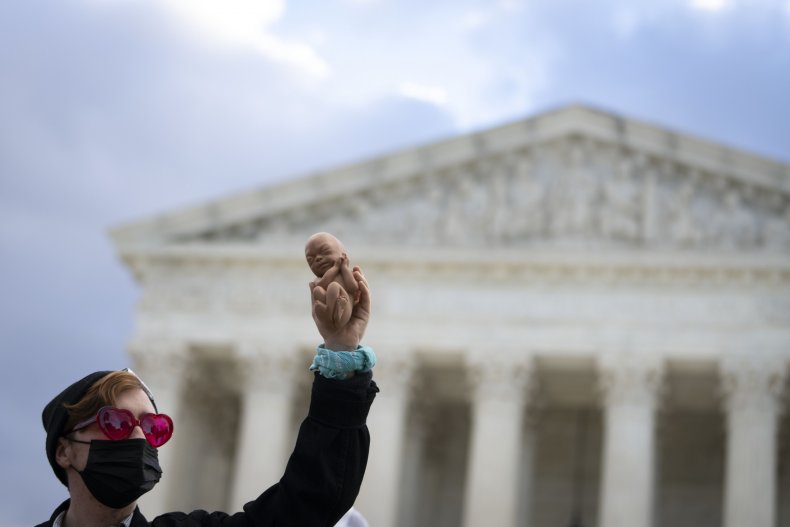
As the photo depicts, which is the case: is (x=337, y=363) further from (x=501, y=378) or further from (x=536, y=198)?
Result: (x=536, y=198)

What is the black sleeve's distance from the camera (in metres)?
4.35

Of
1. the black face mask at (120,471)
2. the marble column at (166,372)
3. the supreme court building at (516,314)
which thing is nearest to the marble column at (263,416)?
the supreme court building at (516,314)

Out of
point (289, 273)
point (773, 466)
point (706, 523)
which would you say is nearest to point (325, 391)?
point (773, 466)

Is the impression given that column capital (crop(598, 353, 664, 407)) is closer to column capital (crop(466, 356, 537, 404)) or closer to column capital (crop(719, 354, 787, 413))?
column capital (crop(719, 354, 787, 413))

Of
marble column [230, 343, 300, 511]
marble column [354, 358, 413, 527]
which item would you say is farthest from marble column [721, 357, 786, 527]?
marble column [230, 343, 300, 511]

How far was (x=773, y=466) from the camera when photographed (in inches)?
1237

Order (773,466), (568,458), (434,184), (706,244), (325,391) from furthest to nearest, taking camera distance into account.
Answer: (568,458)
(434,184)
(706,244)
(773,466)
(325,391)

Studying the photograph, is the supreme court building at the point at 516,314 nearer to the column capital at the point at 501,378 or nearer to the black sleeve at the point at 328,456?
the column capital at the point at 501,378

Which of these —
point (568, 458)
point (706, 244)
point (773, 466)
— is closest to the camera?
point (773, 466)

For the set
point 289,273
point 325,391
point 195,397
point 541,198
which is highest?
point 541,198

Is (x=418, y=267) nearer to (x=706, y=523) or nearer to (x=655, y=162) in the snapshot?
(x=655, y=162)

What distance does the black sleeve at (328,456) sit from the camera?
435 centimetres

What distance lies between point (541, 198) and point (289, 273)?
681 centimetres

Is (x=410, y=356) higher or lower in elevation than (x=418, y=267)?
lower
